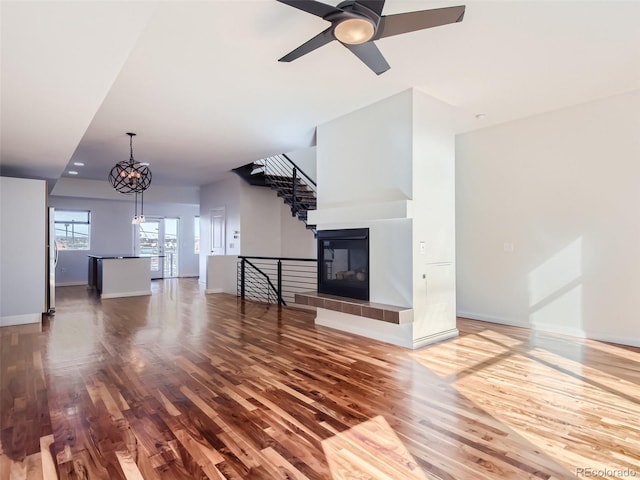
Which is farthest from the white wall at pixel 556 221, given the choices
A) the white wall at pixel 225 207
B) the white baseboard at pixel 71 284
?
the white baseboard at pixel 71 284

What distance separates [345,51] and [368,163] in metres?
1.58

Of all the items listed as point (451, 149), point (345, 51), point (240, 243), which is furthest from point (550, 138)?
point (240, 243)

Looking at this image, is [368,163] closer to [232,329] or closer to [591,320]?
[232,329]

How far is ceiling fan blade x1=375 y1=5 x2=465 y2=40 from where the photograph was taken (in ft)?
7.35

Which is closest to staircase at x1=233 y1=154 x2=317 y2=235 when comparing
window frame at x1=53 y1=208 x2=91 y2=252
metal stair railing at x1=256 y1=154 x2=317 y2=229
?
metal stair railing at x1=256 y1=154 x2=317 y2=229

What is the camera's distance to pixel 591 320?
4473 mm

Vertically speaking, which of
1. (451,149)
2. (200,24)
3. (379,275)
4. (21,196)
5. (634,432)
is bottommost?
(634,432)

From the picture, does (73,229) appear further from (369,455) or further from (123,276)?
(369,455)

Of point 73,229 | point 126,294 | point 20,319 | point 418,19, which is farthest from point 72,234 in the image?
point 418,19

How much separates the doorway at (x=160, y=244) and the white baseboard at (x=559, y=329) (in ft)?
33.3

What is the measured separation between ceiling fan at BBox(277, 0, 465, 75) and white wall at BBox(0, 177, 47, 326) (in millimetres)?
5405

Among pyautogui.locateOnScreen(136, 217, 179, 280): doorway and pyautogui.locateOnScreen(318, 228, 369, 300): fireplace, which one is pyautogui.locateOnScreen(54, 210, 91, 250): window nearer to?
pyautogui.locateOnScreen(136, 217, 179, 280): doorway

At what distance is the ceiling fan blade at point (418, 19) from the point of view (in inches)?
88.2

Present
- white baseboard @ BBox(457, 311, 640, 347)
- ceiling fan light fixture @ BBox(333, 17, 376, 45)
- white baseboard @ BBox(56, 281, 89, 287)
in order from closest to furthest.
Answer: ceiling fan light fixture @ BBox(333, 17, 376, 45)
white baseboard @ BBox(457, 311, 640, 347)
white baseboard @ BBox(56, 281, 89, 287)
